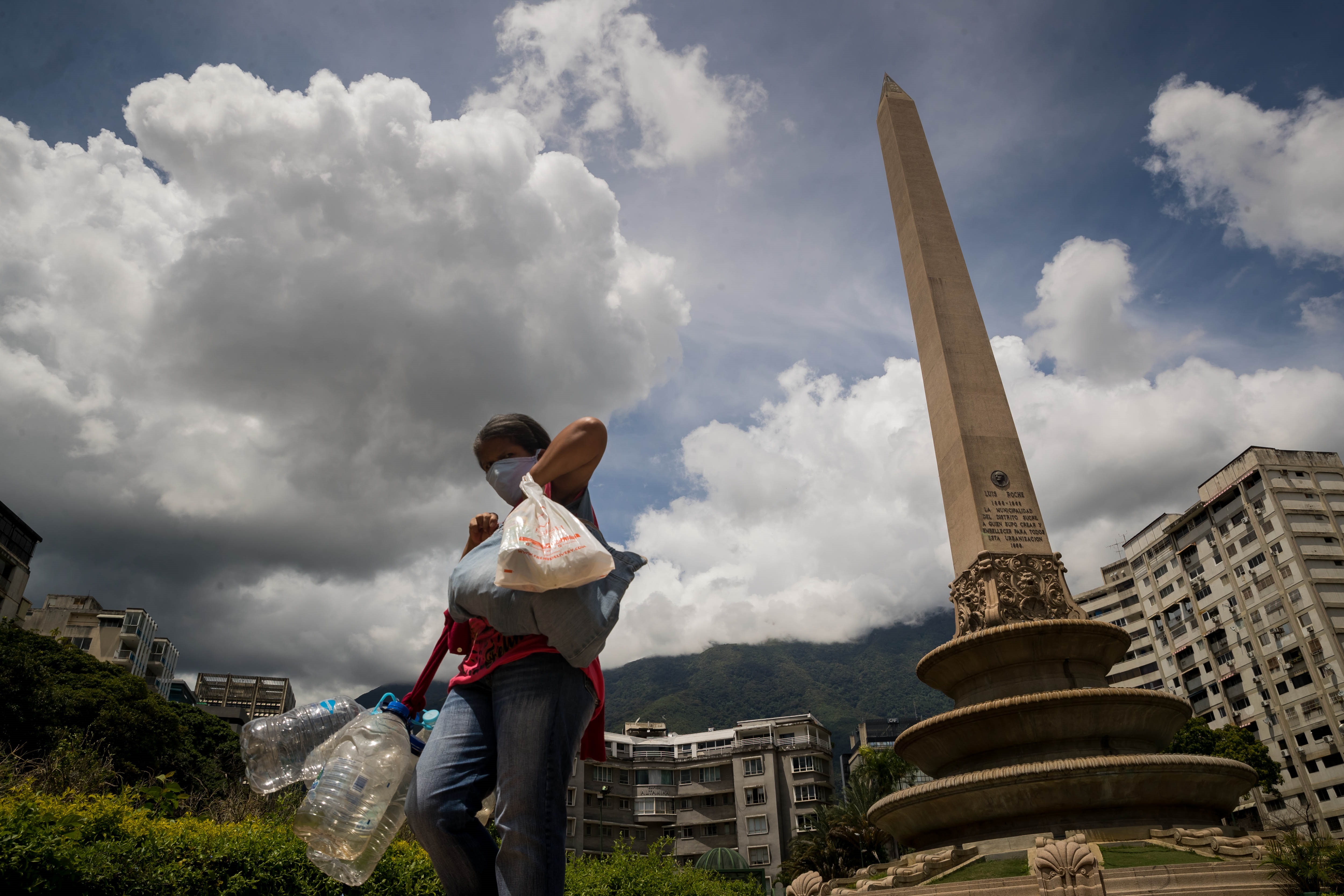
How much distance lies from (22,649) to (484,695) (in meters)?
36.8

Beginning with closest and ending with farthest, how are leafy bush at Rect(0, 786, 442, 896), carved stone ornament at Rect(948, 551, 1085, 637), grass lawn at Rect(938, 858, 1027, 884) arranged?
1. leafy bush at Rect(0, 786, 442, 896)
2. grass lawn at Rect(938, 858, 1027, 884)
3. carved stone ornament at Rect(948, 551, 1085, 637)

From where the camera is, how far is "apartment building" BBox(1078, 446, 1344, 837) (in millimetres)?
47594

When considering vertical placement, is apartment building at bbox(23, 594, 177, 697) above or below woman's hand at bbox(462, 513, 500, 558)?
above

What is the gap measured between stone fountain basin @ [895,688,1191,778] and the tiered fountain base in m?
0.02

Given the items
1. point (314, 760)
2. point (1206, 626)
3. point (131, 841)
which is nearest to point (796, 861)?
point (131, 841)

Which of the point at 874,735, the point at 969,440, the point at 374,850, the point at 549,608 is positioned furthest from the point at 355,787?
the point at 874,735

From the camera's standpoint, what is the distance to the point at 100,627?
6172 centimetres

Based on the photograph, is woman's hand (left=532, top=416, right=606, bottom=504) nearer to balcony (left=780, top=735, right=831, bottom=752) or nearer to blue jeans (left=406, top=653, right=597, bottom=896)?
blue jeans (left=406, top=653, right=597, bottom=896)

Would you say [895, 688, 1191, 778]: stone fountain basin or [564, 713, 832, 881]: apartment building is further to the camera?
[564, 713, 832, 881]: apartment building

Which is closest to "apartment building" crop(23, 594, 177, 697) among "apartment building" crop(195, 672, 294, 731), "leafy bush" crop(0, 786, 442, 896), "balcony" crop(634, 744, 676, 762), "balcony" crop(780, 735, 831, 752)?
"apartment building" crop(195, 672, 294, 731)

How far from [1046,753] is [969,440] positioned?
552 centimetres

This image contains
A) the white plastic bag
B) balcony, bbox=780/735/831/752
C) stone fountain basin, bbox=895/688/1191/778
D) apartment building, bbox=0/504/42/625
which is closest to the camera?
the white plastic bag

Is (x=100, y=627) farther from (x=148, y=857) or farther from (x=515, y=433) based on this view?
(x=515, y=433)

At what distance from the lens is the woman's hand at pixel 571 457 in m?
2.43
